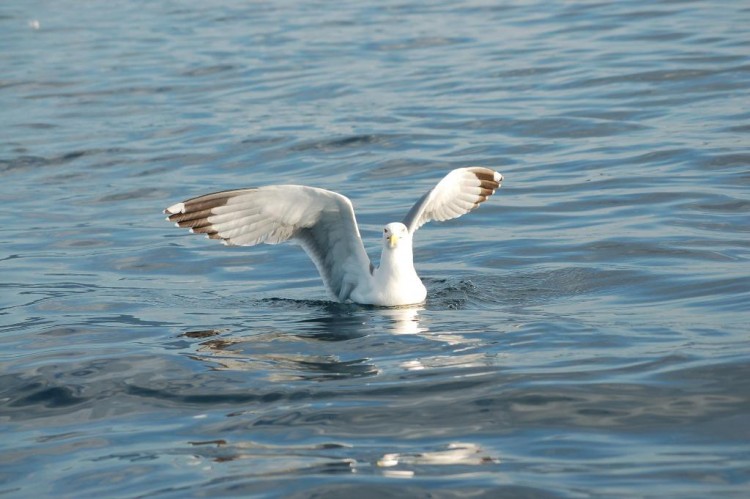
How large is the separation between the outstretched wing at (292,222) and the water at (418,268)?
1.29ft

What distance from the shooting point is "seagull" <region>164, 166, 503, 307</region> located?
977 cm

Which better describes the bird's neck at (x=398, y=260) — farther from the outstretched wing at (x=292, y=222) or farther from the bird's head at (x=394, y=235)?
the outstretched wing at (x=292, y=222)

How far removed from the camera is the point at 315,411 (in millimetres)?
6953

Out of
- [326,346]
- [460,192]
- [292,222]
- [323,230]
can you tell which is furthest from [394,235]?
[460,192]

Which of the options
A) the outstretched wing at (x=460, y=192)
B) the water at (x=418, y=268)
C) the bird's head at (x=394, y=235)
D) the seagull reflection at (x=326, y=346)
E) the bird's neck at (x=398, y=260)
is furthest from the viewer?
the outstretched wing at (x=460, y=192)

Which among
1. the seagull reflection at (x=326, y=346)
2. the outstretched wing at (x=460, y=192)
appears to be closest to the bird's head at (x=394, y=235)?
the seagull reflection at (x=326, y=346)

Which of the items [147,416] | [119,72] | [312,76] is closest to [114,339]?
[147,416]

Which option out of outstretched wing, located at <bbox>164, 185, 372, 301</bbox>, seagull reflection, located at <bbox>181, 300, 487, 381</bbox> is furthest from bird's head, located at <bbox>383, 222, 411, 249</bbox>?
seagull reflection, located at <bbox>181, 300, 487, 381</bbox>

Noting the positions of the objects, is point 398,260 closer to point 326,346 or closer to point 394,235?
point 394,235

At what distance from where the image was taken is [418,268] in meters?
11.4

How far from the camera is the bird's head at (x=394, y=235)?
9.68 m

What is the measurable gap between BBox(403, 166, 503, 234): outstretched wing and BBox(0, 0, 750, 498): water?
22.0 inches

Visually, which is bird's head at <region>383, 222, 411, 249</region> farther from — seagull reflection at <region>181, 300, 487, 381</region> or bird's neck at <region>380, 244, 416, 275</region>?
seagull reflection at <region>181, 300, 487, 381</region>

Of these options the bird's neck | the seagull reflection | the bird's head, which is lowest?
the seagull reflection
